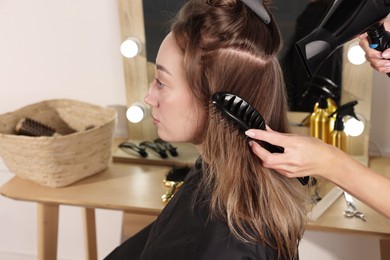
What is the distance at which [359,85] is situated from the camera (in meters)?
1.95

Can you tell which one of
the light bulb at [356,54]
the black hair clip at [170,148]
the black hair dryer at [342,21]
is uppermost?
the black hair dryer at [342,21]

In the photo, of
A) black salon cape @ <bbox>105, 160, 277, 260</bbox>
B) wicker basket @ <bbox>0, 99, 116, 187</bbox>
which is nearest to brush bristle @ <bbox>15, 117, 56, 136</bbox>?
wicker basket @ <bbox>0, 99, 116, 187</bbox>

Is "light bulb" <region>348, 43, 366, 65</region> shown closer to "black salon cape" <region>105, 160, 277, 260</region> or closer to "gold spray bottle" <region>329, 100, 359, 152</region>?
"gold spray bottle" <region>329, 100, 359, 152</region>

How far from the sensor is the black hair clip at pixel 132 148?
2.12m

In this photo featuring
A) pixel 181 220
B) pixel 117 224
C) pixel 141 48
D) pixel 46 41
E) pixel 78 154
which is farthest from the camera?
pixel 117 224

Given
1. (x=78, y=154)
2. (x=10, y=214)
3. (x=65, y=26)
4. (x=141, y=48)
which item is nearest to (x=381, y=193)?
(x=78, y=154)

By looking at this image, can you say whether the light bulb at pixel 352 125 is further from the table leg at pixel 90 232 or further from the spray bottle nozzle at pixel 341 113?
the table leg at pixel 90 232

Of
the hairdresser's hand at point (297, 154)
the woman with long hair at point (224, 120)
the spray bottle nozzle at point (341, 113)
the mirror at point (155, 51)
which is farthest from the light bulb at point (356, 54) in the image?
the hairdresser's hand at point (297, 154)

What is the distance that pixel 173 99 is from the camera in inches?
52.9

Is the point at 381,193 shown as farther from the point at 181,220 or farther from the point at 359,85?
the point at 359,85

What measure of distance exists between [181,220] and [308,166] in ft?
1.38

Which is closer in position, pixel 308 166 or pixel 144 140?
pixel 308 166

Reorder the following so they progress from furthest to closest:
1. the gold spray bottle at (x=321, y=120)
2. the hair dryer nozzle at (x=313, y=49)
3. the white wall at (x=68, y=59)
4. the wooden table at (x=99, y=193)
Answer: the white wall at (x=68, y=59)
the gold spray bottle at (x=321, y=120)
the wooden table at (x=99, y=193)
the hair dryer nozzle at (x=313, y=49)

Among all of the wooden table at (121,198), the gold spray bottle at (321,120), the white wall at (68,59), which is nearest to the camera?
the wooden table at (121,198)
